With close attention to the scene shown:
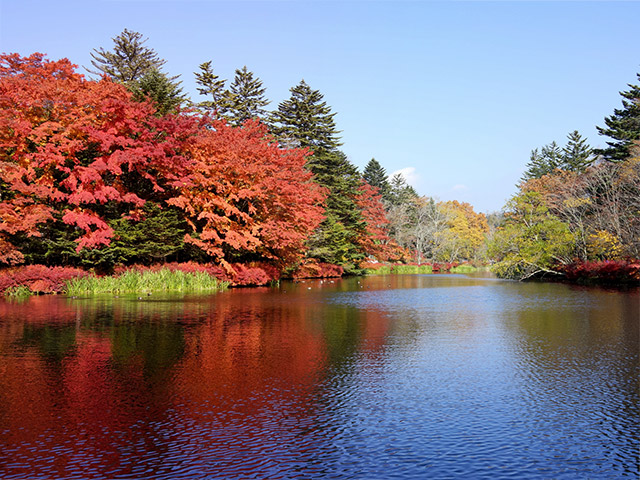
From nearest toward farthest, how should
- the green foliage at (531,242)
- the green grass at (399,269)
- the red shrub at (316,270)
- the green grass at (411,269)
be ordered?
the green foliage at (531,242), the red shrub at (316,270), the green grass at (399,269), the green grass at (411,269)

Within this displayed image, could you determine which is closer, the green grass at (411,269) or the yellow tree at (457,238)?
the green grass at (411,269)

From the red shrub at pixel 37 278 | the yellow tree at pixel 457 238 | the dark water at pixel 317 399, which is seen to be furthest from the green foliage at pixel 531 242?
the yellow tree at pixel 457 238

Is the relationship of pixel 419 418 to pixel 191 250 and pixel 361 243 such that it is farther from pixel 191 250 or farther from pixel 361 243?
pixel 361 243

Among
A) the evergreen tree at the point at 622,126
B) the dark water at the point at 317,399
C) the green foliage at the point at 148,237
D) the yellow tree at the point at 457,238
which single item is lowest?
the dark water at the point at 317,399

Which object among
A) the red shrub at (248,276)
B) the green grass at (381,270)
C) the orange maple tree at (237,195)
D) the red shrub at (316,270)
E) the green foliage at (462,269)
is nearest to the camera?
the orange maple tree at (237,195)

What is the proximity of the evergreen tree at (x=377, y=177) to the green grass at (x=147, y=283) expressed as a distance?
62973 mm

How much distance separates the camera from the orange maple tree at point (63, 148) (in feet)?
87.1

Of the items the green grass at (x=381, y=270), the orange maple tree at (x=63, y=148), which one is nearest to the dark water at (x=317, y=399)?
the orange maple tree at (x=63, y=148)

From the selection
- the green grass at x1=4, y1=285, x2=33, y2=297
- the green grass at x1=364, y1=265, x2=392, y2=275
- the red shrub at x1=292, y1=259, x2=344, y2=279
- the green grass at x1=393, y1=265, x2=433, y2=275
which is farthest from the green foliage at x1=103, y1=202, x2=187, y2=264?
the green grass at x1=393, y1=265, x2=433, y2=275

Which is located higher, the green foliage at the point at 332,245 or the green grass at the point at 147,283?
the green foliage at the point at 332,245

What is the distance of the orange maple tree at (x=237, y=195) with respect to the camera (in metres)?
31.8

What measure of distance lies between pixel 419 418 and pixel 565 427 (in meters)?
1.74

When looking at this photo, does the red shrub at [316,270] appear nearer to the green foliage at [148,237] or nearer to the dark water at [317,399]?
the green foliage at [148,237]

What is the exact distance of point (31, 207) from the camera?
2673cm
